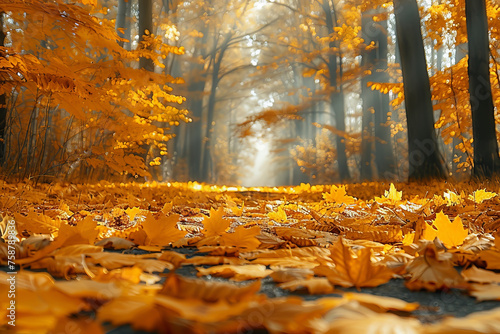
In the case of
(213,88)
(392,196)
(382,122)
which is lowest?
(392,196)

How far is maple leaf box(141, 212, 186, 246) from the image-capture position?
1.39 metres

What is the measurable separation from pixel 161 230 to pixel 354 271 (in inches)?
31.3

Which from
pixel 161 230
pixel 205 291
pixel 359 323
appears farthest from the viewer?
pixel 161 230

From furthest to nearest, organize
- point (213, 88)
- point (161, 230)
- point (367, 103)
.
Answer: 1. point (213, 88)
2. point (367, 103)
3. point (161, 230)

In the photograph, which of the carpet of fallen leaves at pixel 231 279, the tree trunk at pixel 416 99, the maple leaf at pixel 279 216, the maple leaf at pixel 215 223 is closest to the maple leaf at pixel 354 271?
the carpet of fallen leaves at pixel 231 279

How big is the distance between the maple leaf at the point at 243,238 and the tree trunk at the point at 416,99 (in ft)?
20.0

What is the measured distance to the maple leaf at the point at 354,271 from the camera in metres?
0.87

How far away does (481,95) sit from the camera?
229 inches

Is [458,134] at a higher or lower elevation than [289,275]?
higher

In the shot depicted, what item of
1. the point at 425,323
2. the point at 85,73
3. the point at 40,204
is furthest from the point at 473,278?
the point at 85,73

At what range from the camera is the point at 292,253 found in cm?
126

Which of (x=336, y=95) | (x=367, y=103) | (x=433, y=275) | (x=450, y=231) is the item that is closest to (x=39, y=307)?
(x=433, y=275)

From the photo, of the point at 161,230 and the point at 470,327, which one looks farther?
the point at 161,230

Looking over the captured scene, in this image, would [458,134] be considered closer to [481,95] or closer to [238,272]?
[481,95]
